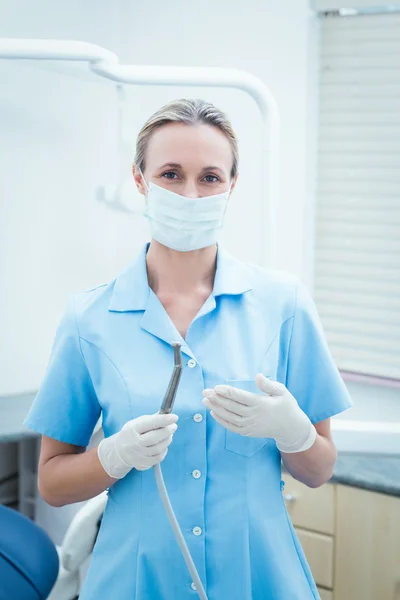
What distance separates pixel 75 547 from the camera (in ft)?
4.55

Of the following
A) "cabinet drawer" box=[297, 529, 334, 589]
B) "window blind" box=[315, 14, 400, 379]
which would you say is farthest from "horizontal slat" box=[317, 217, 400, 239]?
"cabinet drawer" box=[297, 529, 334, 589]

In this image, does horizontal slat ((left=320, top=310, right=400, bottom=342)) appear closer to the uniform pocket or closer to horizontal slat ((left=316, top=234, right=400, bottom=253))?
horizontal slat ((left=316, top=234, right=400, bottom=253))

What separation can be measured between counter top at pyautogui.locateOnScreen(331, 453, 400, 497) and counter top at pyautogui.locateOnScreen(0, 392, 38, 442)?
88 centimetres

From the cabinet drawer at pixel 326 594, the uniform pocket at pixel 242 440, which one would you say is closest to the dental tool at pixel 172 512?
the uniform pocket at pixel 242 440

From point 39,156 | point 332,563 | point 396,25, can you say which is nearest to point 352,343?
point 332,563

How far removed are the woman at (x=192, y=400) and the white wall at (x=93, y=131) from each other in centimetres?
104

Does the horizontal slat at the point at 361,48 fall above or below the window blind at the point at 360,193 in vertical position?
above

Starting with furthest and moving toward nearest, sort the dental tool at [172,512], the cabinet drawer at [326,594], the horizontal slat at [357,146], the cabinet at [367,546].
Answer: the horizontal slat at [357,146], the cabinet drawer at [326,594], the cabinet at [367,546], the dental tool at [172,512]

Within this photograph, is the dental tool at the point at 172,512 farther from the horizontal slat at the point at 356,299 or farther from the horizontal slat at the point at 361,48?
the horizontal slat at the point at 361,48

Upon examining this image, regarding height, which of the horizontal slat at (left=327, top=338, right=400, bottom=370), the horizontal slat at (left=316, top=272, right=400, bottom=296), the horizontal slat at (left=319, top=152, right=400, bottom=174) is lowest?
the horizontal slat at (left=327, top=338, right=400, bottom=370)

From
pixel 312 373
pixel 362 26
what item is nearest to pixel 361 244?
pixel 362 26

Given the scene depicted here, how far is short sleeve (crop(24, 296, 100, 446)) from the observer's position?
1025 mm

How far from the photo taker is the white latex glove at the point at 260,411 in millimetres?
898

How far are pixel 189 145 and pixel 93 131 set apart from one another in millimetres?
1329
